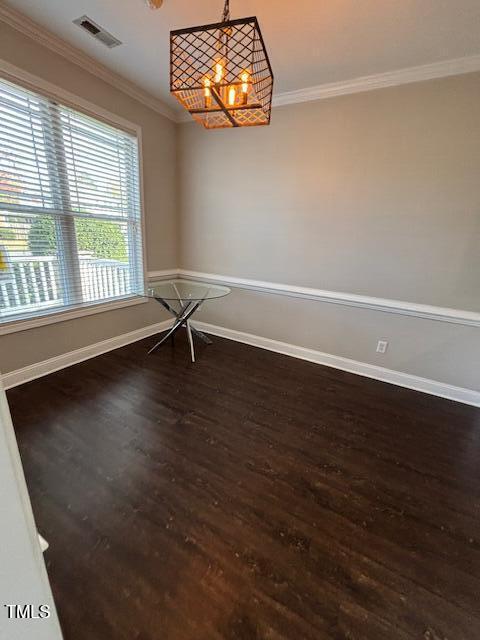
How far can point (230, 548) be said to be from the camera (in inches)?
45.4

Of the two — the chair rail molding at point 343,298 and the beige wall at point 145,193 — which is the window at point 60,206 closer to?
the beige wall at point 145,193

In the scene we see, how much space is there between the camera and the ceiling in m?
1.53

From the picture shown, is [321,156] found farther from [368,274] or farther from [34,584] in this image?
[34,584]

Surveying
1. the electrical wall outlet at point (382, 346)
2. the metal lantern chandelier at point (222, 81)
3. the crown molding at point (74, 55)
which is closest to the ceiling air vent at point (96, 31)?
the crown molding at point (74, 55)

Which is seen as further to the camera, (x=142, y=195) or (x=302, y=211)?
(x=142, y=195)

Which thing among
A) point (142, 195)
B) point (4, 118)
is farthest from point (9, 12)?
point (142, 195)

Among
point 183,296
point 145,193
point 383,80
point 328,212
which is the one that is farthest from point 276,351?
point 383,80

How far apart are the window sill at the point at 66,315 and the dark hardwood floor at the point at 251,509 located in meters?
0.49

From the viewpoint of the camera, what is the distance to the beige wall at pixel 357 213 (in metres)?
2.06

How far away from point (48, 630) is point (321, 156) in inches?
123

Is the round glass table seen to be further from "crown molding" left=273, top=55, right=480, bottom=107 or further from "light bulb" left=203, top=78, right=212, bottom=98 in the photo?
"crown molding" left=273, top=55, right=480, bottom=107

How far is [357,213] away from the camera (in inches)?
94.9

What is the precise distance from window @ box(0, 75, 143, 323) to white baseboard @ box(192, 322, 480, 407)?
149cm

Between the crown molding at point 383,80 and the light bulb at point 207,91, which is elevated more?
the crown molding at point 383,80
